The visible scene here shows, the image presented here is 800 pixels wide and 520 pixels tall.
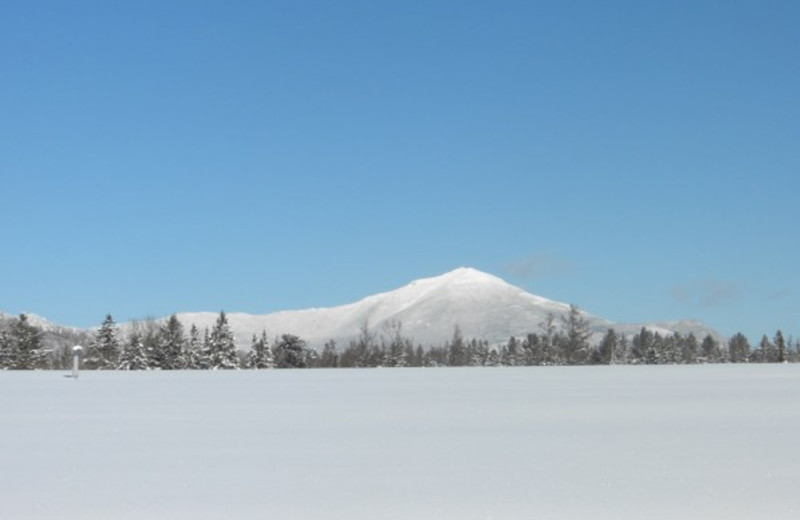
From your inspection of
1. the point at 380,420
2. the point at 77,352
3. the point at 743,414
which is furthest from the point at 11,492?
the point at 77,352

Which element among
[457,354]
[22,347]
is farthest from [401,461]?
[457,354]

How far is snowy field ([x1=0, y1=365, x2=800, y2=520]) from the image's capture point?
635 centimetres

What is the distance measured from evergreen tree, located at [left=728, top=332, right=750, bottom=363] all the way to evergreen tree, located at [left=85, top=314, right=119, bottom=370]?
322 feet

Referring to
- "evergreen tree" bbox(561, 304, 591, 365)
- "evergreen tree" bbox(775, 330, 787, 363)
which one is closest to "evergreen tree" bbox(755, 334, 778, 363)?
"evergreen tree" bbox(775, 330, 787, 363)

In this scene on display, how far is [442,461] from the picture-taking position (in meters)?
8.41

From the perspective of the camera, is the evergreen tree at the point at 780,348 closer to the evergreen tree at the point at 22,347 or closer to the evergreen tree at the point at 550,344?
the evergreen tree at the point at 550,344

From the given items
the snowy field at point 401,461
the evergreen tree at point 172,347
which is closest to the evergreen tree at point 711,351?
the evergreen tree at point 172,347

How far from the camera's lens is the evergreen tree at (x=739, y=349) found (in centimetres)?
13425

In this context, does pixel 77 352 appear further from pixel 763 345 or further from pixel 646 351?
pixel 763 345

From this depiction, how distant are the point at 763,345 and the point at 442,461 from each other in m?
139

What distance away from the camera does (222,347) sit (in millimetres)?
67750

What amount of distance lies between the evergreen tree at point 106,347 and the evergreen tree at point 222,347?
7.48 meters

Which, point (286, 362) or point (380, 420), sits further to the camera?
point (286, 362)

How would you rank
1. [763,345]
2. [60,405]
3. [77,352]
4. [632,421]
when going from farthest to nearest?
[763,345] < [77,352] < [60,405] < [632,421]
